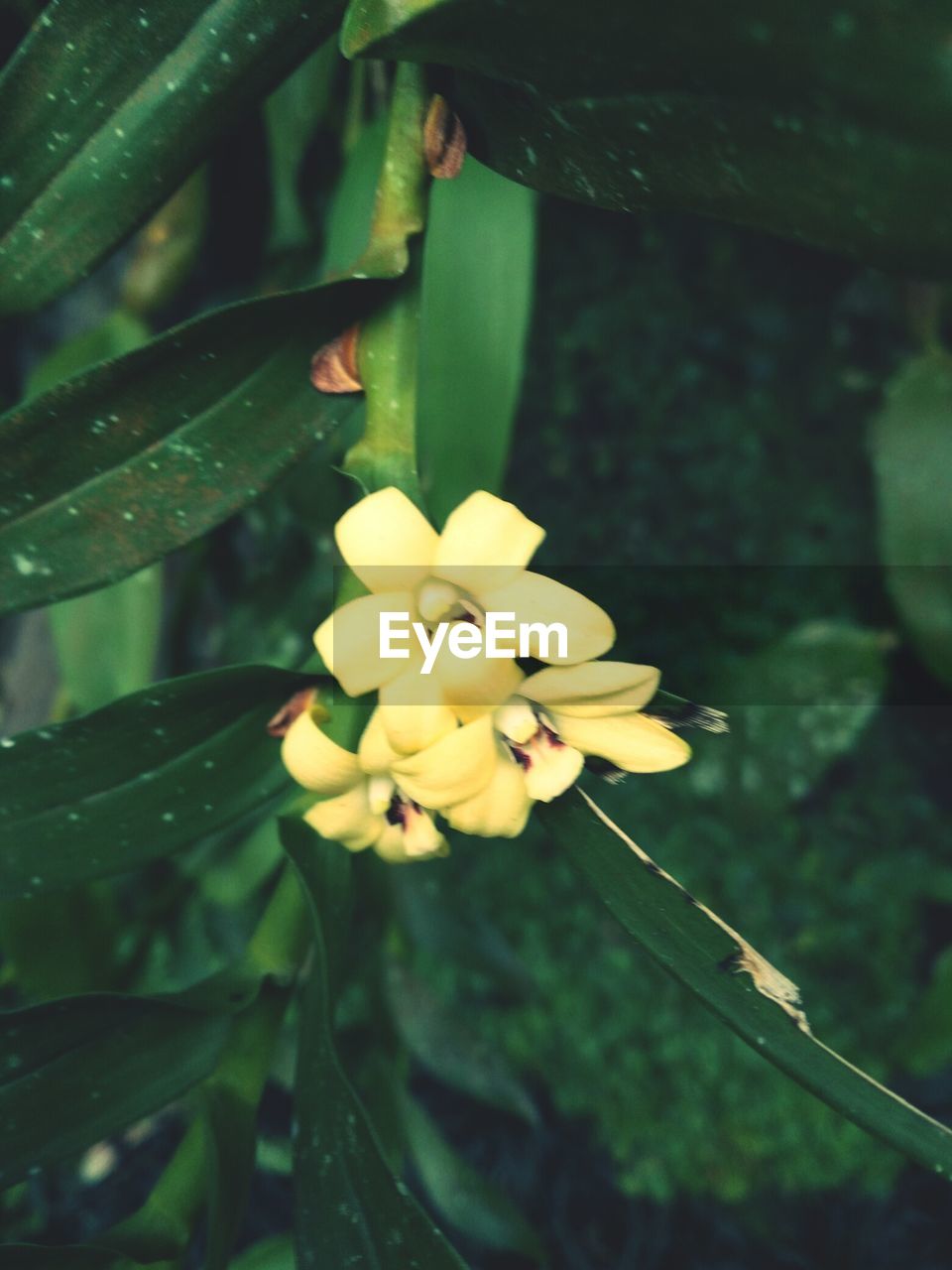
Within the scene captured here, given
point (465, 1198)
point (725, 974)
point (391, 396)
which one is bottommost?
point (465, 1198)

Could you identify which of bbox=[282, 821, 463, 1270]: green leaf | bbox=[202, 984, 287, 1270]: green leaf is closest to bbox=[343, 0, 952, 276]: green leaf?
bbox=[282, 821, 463, 1270]: green leaf

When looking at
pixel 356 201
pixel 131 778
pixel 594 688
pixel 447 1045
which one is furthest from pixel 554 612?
pixel 447 1045

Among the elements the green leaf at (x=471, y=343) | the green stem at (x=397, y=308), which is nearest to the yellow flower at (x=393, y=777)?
the green stem at (x=397, y=308)

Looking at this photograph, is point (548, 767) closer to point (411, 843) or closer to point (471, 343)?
point (411, 843)

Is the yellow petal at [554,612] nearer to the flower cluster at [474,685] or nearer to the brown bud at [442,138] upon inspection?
the flower cluster at [474,685]

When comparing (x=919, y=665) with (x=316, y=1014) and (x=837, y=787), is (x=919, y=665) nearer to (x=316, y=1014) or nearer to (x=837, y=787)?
(x=837, y=787)

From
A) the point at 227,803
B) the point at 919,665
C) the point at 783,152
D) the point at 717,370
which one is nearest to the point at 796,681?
the point at 919,665
